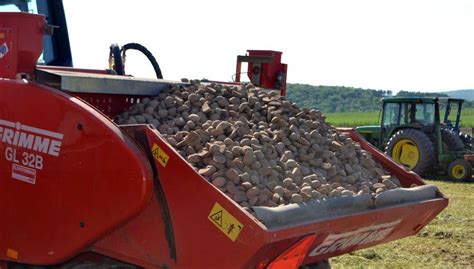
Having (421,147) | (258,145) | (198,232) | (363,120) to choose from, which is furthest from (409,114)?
(363,120)

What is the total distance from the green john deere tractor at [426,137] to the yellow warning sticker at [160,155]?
39.1 feet

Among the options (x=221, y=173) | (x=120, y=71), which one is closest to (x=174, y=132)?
(x=221, y=173)

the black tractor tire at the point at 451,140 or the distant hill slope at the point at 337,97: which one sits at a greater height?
the black tractor tire at the point at 451,140

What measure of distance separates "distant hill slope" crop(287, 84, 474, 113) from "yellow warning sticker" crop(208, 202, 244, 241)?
209 feet

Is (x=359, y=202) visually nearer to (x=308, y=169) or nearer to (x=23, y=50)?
(x=308, y=169)

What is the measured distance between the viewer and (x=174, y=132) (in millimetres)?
3598

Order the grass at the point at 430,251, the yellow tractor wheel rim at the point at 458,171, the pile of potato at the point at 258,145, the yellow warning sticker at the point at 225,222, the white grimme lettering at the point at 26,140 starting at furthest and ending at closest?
the yellow tractor wheel rim at the point at 458,171 → the grass at the point at 430,251 → the white grimme lettering at the point at 26,140 → the pile of potato at the point at 258,145 → the yellow warning sticker at the point at 225,222

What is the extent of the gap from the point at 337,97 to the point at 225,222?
73942 millimetres

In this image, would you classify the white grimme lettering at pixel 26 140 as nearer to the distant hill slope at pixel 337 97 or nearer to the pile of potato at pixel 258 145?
the pile of potato at pixel 258 145

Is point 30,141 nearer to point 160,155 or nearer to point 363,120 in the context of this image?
point 160,155

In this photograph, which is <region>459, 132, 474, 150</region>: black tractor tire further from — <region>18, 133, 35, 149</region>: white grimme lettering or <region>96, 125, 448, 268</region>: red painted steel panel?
<region>18, 133, 35, 149</region>: white grimme lettering

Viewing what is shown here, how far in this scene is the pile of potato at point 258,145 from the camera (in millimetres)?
3314

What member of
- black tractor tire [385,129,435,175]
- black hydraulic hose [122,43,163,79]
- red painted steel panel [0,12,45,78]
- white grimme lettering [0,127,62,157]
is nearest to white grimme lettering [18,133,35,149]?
white grimme lettering [0,127,62,157]

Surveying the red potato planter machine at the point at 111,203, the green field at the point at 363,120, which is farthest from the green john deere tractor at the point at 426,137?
the green field at the point at 363,120
